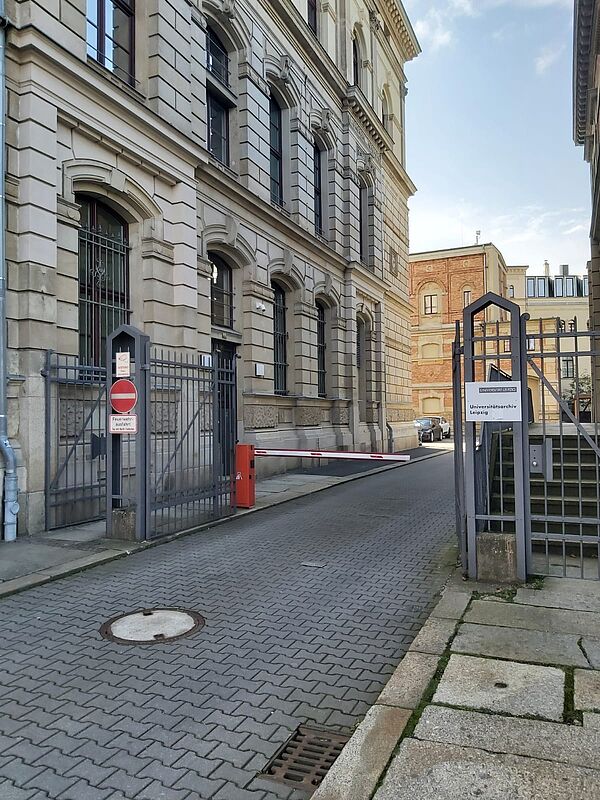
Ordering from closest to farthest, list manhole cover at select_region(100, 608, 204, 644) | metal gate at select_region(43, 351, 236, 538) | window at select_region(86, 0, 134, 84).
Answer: manhole cover at select_region(100, 608, 204, 644) → metal gate at select_region(43, 351, 236, 538) → window at select_region(86, 0, 134, 84)

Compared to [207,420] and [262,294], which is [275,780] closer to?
[207,420]

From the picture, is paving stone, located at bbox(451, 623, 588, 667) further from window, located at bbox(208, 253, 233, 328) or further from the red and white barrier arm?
window, located at bbox(208, 253, 233, 328)

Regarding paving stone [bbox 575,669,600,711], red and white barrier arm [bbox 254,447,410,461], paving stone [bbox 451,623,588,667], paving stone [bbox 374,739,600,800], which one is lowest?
paving stone [bbox 374,739,600,800]

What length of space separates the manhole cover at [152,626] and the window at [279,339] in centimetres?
1360

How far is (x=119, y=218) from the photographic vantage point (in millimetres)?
12008

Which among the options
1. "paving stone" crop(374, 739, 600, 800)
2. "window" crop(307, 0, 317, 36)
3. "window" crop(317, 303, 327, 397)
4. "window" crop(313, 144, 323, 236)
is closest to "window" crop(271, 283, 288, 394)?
"window" crop(317, 303, 327, 397)

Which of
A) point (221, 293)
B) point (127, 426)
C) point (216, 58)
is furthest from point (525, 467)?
point (216, 58)

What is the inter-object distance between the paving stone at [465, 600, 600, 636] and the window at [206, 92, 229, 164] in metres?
14.2

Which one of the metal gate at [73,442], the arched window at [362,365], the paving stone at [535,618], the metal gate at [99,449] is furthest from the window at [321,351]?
the paving stone at [535,618]

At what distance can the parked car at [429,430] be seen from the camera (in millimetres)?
39303

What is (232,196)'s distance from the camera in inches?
615

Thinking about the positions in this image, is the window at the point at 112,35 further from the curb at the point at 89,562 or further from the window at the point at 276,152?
the curb at the point at 89,562

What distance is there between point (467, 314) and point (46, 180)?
6.86 meters

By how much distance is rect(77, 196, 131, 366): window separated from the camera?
10.9 m
